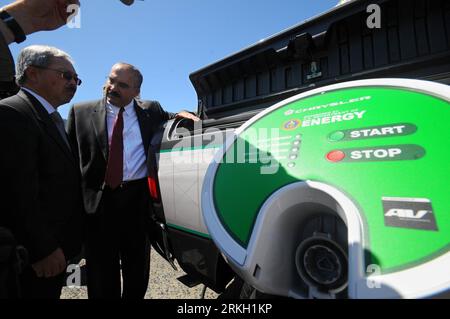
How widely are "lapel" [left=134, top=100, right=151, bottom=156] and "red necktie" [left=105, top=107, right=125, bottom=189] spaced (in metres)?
0.18

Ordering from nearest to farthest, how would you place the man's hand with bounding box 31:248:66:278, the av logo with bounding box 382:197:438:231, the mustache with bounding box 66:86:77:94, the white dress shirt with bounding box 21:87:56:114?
1. the av logo with bounding box 382:197:438:231
2. the man's hand with bounding box 31:248:66:278
3. the white dress shirt with bounding box 21:87:56:114
4. the mustache with bounding box 66:86:77:94

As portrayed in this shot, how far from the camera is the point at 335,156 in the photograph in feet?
2.77

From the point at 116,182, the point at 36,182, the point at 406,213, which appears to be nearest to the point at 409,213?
the point at 406,213

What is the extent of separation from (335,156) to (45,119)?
1534 mm

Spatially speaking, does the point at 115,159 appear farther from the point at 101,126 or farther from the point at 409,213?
the point at 409,213

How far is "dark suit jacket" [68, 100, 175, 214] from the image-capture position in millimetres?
1977

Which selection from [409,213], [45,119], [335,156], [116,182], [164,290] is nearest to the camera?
[409,213]

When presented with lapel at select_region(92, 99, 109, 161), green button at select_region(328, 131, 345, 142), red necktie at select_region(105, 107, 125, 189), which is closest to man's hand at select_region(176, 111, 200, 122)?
red necktie at select_region(105, 107, 125, 189)

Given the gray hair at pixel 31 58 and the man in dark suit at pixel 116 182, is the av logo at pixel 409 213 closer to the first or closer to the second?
the man in dark suit at pixel 116 182

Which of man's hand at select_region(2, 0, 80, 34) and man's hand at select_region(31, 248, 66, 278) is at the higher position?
man's hand at select_region(2, 0, 80, 34)

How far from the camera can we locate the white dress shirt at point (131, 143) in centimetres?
208

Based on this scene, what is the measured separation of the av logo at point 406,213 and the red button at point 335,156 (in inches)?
8.8

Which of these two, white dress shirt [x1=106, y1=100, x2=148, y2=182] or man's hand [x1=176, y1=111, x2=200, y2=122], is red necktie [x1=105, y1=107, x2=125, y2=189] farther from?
man's hand [x1=176, y1=111, x2=200, y2=122]

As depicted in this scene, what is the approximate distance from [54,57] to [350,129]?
5.86ft
